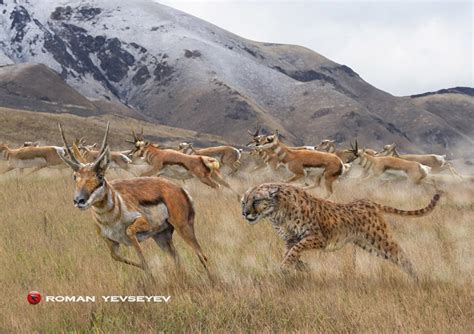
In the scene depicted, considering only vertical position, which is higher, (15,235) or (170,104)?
(15,235)

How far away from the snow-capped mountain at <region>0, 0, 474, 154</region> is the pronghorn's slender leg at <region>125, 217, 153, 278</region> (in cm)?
12693

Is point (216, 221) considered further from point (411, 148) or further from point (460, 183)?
point (411, 148)

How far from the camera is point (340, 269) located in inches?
288

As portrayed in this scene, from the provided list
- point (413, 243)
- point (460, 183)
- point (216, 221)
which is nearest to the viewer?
point (413, 243)

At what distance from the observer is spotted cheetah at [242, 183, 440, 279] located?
7230mm

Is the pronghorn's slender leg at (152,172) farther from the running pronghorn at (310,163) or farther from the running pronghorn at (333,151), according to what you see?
the running pronghorn at (333,151)

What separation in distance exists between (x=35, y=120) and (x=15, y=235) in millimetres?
63449

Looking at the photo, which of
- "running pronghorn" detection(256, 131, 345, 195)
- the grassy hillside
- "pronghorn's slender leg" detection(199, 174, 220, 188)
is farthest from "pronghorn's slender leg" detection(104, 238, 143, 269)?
the grassy hillside

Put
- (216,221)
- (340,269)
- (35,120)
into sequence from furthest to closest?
(35,120) < (216,221) < (340,269)

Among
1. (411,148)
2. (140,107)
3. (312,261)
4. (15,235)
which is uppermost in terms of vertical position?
(312,261)

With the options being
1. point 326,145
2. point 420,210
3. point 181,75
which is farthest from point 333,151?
point 181,75

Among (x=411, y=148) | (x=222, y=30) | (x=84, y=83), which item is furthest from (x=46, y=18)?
(x=411, y=148)

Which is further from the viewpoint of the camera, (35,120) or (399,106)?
(399,106)

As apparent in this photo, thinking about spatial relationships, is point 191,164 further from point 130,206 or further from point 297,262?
point 297,262
